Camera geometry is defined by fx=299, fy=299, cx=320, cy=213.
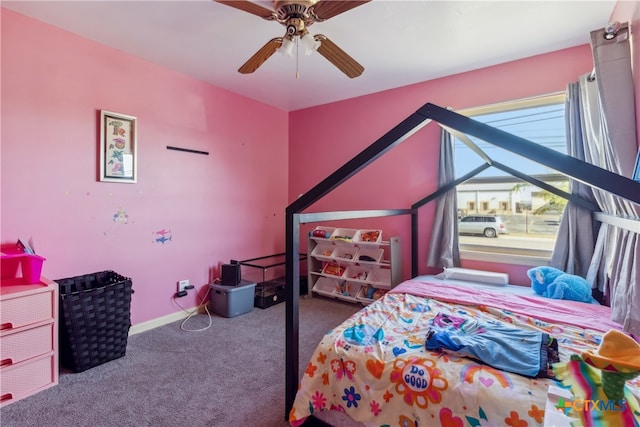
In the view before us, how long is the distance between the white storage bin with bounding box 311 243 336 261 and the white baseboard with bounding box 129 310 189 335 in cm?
147

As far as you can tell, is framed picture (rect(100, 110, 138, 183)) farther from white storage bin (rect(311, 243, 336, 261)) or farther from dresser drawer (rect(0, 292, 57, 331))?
white storage bin (rect(311, 243, 336, 261))

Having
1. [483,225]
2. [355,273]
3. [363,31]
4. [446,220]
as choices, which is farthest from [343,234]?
[363,31]

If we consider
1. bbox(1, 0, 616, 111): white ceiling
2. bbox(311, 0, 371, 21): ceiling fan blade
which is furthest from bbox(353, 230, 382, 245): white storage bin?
bbox(311, 0, 371, 21): ceiling fan blade

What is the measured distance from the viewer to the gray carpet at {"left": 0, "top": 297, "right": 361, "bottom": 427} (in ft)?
5.09

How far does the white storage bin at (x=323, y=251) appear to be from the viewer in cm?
342

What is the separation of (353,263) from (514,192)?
1.71 meters

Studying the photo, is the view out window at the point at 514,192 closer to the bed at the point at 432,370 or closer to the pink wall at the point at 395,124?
the pink wall at the point at 395,124

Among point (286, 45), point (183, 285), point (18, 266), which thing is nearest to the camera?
point (286, 45)

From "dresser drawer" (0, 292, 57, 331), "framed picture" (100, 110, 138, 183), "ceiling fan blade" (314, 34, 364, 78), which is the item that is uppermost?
"ceiling fan blade" (314, 34, 364, 78)

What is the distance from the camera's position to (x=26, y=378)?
1.72 m

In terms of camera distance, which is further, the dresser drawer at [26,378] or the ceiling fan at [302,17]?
the dresser drawer at [26,378]

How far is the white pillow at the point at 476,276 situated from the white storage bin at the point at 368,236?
0.70 meters

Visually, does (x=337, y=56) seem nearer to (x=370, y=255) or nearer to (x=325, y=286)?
(x=370, y=255)

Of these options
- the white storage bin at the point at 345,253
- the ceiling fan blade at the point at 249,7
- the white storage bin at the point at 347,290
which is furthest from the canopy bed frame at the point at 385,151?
the white storage bin at the point at 347,290
